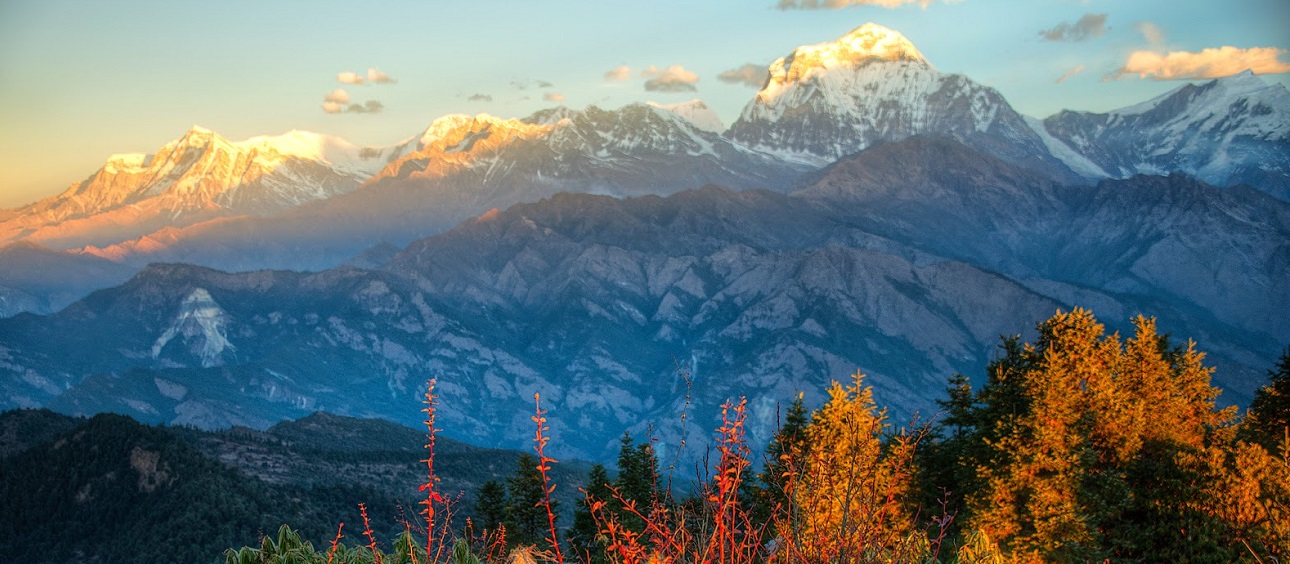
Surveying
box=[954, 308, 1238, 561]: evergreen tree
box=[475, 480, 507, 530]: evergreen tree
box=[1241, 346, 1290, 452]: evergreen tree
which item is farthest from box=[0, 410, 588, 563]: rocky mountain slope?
box=[1241, 346, 1290, 452]: evergreen tree

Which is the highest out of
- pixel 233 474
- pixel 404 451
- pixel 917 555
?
pixel 917 555

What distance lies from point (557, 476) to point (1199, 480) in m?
120

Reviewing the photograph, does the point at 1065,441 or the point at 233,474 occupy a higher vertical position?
the point at 1065,441

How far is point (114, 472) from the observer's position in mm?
105562

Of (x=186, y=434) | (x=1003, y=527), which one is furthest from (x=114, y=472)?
(x=1003, y=527)

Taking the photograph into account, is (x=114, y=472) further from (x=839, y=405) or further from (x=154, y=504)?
(x=839, y=405)

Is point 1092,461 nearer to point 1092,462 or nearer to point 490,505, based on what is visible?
point 1092,462

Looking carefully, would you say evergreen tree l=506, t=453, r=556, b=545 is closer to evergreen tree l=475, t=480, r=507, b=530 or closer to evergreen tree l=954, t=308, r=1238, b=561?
evergreen tree l=475, t=480, r=507, b=530

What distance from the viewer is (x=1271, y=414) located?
43562 mm

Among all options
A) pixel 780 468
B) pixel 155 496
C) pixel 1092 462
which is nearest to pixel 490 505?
pixel 1092 462

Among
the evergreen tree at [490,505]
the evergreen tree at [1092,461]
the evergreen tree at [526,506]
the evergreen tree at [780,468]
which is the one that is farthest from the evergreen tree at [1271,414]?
the evergreen tree at [490,505]

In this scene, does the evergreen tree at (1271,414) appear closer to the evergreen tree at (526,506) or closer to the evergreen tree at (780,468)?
the evergreen tree at (780,468)

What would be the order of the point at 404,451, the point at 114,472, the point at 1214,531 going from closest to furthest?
1. the point at 1214,531
2. the point at 114,472
3. the point at 404,451

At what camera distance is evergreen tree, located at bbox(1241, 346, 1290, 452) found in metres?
41.6
